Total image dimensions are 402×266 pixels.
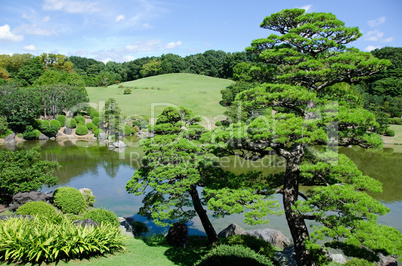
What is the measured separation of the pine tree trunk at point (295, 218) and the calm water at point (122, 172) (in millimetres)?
6440

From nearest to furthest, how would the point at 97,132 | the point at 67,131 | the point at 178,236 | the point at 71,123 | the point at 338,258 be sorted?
the point at 338,258 → the point at 178,236 → the point at 97,132 → the point at 67,131 → the point at 71,123

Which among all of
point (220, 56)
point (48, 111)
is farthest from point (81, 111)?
point (220, 56)

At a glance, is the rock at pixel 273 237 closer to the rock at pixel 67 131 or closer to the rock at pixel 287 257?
the rock at pixel 287 257

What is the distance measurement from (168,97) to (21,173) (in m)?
52.6

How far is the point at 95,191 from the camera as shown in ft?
61.8

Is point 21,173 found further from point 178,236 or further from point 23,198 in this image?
point 178,236

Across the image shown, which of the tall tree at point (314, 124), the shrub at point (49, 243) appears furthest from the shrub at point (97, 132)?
the tall tree at point (314, 124)

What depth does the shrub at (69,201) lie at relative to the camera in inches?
515

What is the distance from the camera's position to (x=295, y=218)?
7.57 meters

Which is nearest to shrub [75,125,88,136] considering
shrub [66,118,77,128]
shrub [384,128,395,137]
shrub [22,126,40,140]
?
shrub [66,118,77,128]

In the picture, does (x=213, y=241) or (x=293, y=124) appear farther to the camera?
(x=213, y=241)

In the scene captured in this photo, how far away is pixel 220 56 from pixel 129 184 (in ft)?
346

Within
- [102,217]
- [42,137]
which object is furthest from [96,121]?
[102,217]

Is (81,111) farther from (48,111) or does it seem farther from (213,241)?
(213,241)
